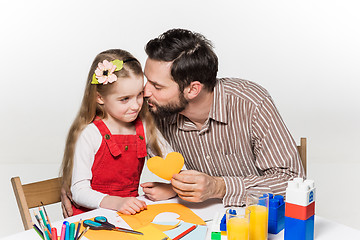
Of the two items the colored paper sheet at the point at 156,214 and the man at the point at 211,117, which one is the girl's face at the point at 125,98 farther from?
the colored paper sheet at the point at 156,214

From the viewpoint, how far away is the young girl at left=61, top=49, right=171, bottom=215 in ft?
6.53

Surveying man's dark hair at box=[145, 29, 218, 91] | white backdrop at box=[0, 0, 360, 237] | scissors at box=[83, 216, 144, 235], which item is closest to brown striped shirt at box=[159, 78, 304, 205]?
man's dark hair at box=[145, 29, 218, 91]

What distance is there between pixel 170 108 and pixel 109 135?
296 mm

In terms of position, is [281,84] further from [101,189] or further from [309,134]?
[101,189]

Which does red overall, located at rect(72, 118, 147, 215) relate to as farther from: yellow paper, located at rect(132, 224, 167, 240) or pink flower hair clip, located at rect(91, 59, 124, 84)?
yellow paper, located at rect(132, 224, 167, 240)

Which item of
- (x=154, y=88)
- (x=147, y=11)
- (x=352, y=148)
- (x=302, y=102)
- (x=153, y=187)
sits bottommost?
(x=352, y=148)

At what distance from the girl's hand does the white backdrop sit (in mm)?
3449

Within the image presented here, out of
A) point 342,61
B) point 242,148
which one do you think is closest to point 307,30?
point 342,61

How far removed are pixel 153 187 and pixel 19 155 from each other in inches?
161

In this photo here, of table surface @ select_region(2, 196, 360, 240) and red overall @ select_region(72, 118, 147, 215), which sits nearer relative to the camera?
table surface @ select_region(2, 196, 360, 240)

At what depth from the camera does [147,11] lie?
208 inches

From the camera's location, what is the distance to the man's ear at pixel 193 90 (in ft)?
6.99

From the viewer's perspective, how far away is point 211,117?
211 centimetres

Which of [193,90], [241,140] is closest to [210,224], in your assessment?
[241,140]
